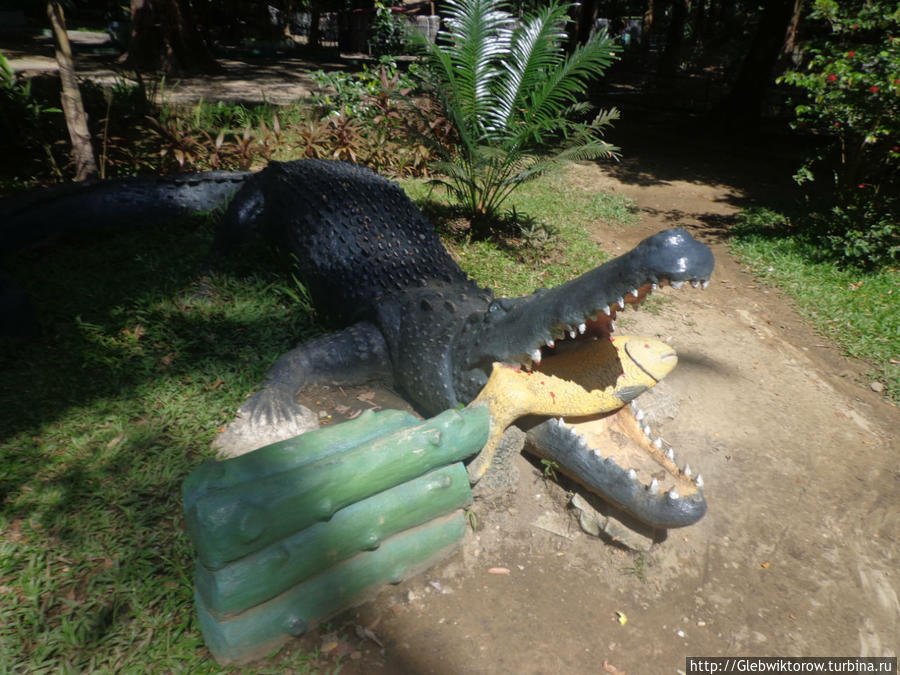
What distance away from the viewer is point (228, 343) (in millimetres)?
3453

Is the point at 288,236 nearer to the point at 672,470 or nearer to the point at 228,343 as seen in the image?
the point at 228,343

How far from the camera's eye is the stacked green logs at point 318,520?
1680 millimetres

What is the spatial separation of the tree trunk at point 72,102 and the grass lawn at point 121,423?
3.15 feet

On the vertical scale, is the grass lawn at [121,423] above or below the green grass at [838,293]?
below

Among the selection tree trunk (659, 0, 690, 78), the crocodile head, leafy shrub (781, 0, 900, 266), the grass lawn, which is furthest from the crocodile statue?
tree trunk (659, 0, 690, 78)

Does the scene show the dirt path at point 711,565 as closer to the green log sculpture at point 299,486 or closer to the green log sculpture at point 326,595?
the green log sculpture at point 326,595

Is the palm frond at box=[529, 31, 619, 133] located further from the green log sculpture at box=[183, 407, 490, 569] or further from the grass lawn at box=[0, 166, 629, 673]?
the green log sculpture at box=[183, 407, 490, 569]

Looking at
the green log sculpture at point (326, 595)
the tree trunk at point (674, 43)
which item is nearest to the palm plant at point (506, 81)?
the green log sculpture at point (326, 595)

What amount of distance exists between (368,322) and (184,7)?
1284 cm

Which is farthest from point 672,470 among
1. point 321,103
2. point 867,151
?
point 321,103

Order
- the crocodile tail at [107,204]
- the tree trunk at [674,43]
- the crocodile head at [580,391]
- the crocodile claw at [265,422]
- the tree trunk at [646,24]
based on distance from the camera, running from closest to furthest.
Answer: the crocodile head at [580,391] < the crocodile claw at [265,422] < the crocodile tail at [107,204] < the tree trunk at [674,43] < the tree trunk at [646,24]

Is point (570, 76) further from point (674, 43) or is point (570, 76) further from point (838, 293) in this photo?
point (674, 43)

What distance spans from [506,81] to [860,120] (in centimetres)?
400

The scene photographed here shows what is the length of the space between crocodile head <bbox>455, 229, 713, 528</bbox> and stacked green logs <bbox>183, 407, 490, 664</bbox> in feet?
Result: 1.01
